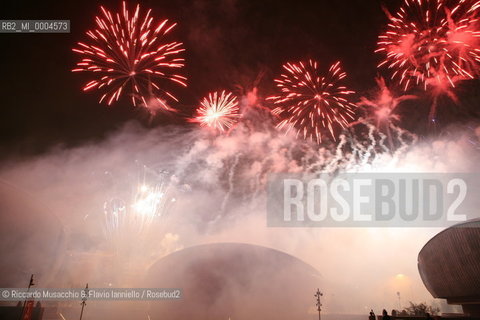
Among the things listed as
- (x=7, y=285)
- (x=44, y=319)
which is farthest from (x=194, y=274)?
(x=7, y=285)

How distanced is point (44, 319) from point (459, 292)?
5250cm

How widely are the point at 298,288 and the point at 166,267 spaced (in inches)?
Result: 957

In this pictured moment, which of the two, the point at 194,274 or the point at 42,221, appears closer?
the point at 42,221

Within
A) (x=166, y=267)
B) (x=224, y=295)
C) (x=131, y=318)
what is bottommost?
(x=131, y=318)

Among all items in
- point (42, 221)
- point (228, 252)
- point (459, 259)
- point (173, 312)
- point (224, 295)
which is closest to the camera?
point (459, 259)

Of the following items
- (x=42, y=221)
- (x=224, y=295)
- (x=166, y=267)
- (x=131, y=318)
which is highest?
(x=42, y=221)

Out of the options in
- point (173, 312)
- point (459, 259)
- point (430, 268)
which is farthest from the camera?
point (173, 312)

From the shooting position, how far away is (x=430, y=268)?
4375 cm

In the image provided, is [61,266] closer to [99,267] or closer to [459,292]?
[99,267]

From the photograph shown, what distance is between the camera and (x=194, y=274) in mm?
56844

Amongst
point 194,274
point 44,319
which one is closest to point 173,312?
point 194,274

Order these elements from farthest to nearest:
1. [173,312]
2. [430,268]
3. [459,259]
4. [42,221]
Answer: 1. [173,312]
2. [42,221]
3. [430,268]
4. [459,259]

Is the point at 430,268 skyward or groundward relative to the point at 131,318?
skyward

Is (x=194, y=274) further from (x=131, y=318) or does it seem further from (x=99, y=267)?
(x=99, y=267)
